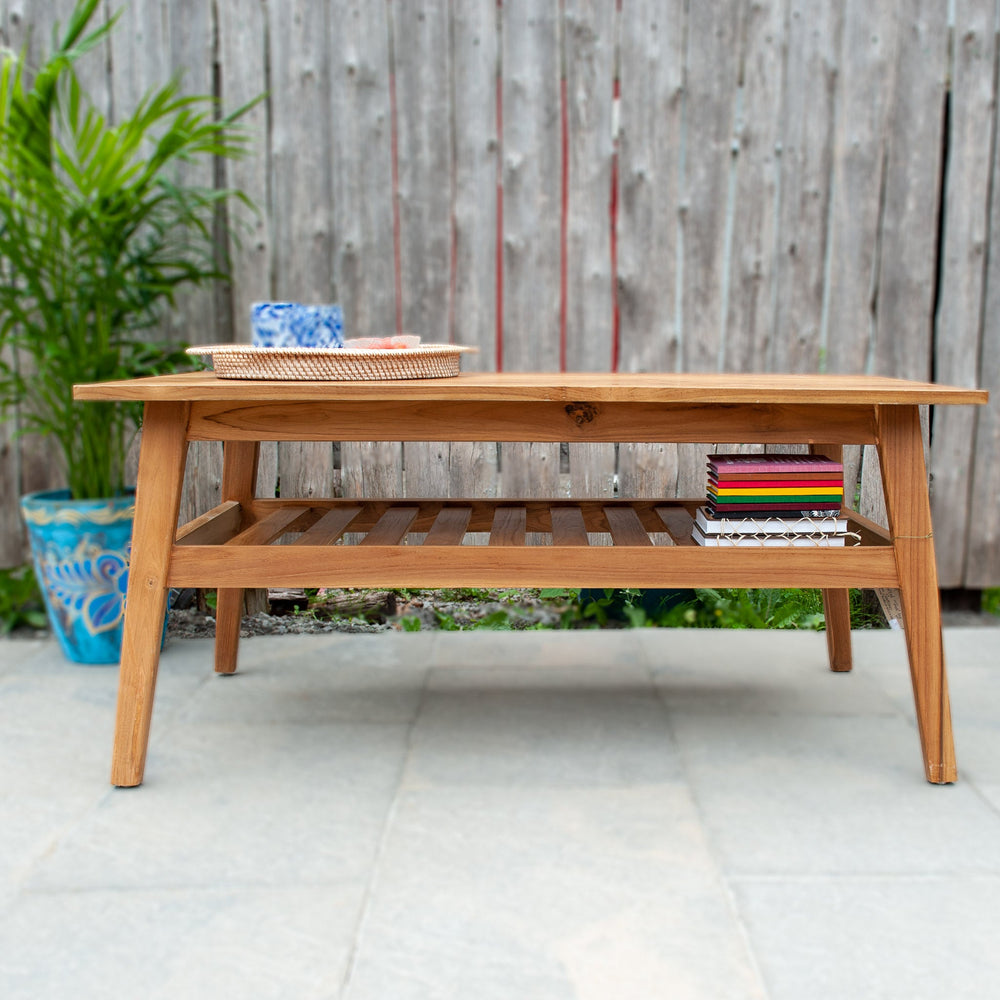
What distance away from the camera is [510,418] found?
170cm

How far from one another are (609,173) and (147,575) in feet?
5.36

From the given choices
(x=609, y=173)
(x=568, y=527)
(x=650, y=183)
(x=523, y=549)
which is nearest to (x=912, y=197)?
(x=650, y=183)

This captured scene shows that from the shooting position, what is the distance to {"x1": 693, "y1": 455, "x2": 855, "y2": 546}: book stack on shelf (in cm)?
176

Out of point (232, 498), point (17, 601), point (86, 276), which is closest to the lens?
point (232, 498)

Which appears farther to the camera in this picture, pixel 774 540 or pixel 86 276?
pixel 86 276

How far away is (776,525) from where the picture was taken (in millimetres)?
1763

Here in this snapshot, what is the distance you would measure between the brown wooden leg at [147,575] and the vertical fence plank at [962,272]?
2.10 metres

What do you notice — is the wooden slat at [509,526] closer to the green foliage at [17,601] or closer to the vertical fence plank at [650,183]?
the vertical fence plank at [650,183]

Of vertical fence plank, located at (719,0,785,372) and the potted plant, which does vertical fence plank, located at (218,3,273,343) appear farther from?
vertical fence plank, located at (719,0,785,372)

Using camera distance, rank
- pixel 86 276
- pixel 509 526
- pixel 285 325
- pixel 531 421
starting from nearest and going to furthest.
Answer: pixel 531 421 → pixel 285 325 → pixel 509 526 → pixel 86 276

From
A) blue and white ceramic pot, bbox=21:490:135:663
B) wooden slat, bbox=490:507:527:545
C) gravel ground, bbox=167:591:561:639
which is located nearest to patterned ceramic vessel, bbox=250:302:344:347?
wooden slat, bbox=490:507:527:545

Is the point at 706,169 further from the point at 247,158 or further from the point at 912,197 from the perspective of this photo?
the point at 247,158

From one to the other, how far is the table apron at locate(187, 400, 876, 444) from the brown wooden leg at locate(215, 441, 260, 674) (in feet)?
1.89

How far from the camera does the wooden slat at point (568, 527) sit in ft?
5.98
